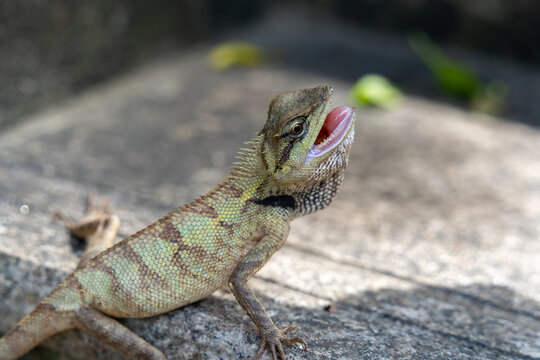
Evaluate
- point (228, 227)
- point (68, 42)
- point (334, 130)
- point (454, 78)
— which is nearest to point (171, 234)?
point (228, 227)

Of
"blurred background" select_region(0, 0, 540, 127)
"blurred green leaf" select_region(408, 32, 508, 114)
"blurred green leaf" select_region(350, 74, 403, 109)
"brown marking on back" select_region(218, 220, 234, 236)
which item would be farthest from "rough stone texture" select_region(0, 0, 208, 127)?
"blurred green leaf" select_region(408, 32, 508, 114)

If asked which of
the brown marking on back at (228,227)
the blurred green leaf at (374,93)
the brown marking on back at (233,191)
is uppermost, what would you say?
the blurred green leaf at (374,93)

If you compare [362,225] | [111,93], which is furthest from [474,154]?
[111,93]

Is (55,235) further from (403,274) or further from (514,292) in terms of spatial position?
(514,292)

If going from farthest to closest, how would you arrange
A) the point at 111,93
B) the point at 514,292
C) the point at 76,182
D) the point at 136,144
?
1. the point at 111,93
2. the point at 136,144
3. the point at 76,182
4. the point at 514,292

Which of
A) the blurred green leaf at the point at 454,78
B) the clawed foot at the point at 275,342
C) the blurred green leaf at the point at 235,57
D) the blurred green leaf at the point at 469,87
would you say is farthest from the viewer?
the blurred green leaf at the point at 235,57

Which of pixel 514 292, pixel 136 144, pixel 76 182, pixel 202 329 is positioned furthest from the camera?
pixel 136 144

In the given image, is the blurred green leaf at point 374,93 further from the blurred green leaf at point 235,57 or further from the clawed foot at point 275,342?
the clawed foot at point 275,342

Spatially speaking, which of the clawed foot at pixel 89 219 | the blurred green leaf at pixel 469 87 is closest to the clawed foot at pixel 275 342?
the clawed foot at pixel 89 219
